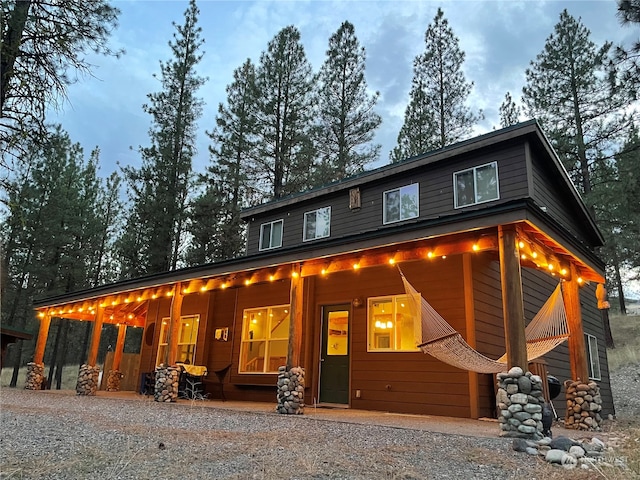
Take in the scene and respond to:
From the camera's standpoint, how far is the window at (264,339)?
28.1ft

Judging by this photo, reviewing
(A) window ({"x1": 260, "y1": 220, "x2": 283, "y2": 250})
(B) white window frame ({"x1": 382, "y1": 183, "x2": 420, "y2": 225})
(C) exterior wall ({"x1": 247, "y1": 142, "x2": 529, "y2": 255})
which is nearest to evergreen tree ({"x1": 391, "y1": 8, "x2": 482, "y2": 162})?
(C) exterior wall ({"x1": 247, "y1": 142, "x2": 529, "y2": 255})

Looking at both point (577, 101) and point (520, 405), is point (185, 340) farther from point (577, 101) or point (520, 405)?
point (577, 101)

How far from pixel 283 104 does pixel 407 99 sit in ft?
15.0

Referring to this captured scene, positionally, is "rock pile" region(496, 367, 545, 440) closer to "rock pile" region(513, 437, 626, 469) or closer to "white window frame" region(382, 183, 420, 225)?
"rock pile" region(513, 437, 626, 469)

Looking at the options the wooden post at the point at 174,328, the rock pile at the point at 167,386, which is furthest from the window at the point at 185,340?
the rock pile at the point at 167,386

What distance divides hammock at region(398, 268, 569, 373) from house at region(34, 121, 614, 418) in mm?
415

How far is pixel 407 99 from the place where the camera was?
656 inches

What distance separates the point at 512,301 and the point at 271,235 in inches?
293

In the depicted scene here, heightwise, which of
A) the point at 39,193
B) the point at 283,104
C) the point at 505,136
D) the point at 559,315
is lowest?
the point at 559,315

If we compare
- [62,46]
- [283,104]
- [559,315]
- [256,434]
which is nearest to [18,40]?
[62,46]

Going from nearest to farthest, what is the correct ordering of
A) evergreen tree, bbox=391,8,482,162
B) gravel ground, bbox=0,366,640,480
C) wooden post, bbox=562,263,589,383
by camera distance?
gravel ground, bbox=0,366,640,480, wooden post, bbox=562,263,589,383, evergreen tree, bbox=391,8,482,162

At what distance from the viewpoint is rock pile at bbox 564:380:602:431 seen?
5.44 m

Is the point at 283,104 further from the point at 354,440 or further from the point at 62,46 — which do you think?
the point at 354,440

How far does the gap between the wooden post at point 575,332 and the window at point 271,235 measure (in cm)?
643
